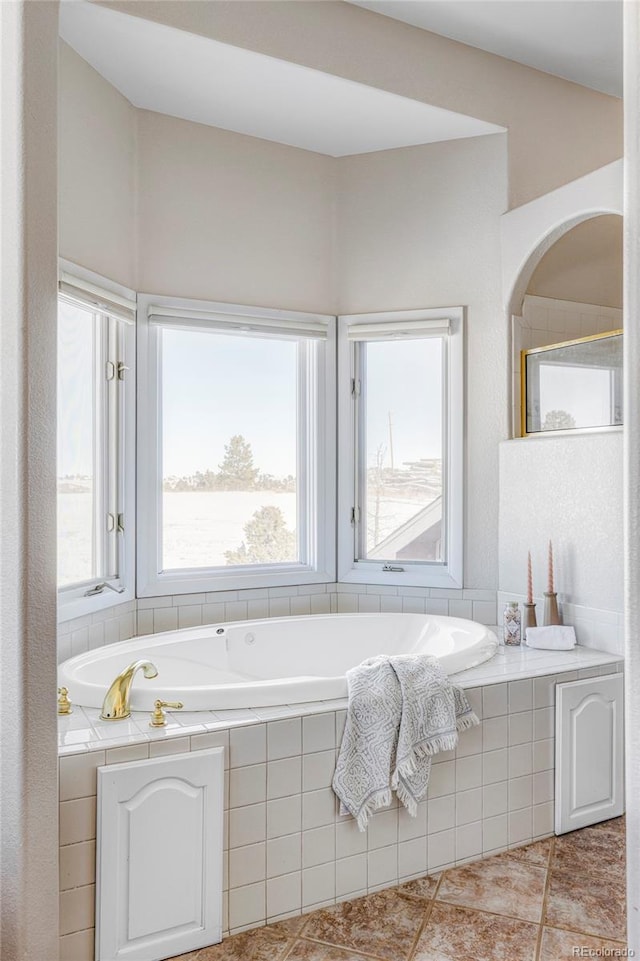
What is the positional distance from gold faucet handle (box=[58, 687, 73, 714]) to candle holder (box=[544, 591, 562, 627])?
6.31ft

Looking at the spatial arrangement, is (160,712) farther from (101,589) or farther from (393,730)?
(101,589)

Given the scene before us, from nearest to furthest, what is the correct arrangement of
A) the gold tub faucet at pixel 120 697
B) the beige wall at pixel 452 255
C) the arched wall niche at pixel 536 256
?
1. the gold tub faucet at pixel 120 697
2. the arched wall niche at pixel 536 256
3. the beige wall at pixel 452 255

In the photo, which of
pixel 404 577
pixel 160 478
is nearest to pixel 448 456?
pixel 404 577

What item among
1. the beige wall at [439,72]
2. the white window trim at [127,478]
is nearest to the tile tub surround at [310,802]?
the white window trim at [127,478]

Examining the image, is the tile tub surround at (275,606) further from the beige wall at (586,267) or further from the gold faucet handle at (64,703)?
the beige wall at (586,267)

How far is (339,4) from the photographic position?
117 inches

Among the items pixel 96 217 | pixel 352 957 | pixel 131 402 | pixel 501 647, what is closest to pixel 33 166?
pixel 96 217

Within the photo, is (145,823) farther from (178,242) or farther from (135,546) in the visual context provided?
(178,242)

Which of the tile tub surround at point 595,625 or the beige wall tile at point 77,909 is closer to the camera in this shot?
the beige wall tile at point 77,909

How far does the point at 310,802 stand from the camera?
7.08 ft

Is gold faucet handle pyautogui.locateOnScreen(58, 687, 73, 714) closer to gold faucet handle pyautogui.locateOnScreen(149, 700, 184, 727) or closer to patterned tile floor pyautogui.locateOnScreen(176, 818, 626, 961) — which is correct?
gold faucet handle pyautogui.locateOnScreen(149, 700, 184, 727)

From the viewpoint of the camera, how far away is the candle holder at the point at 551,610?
10.1 ft

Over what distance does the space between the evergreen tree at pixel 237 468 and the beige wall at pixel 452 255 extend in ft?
2.93

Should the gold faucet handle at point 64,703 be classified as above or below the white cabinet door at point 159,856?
above
